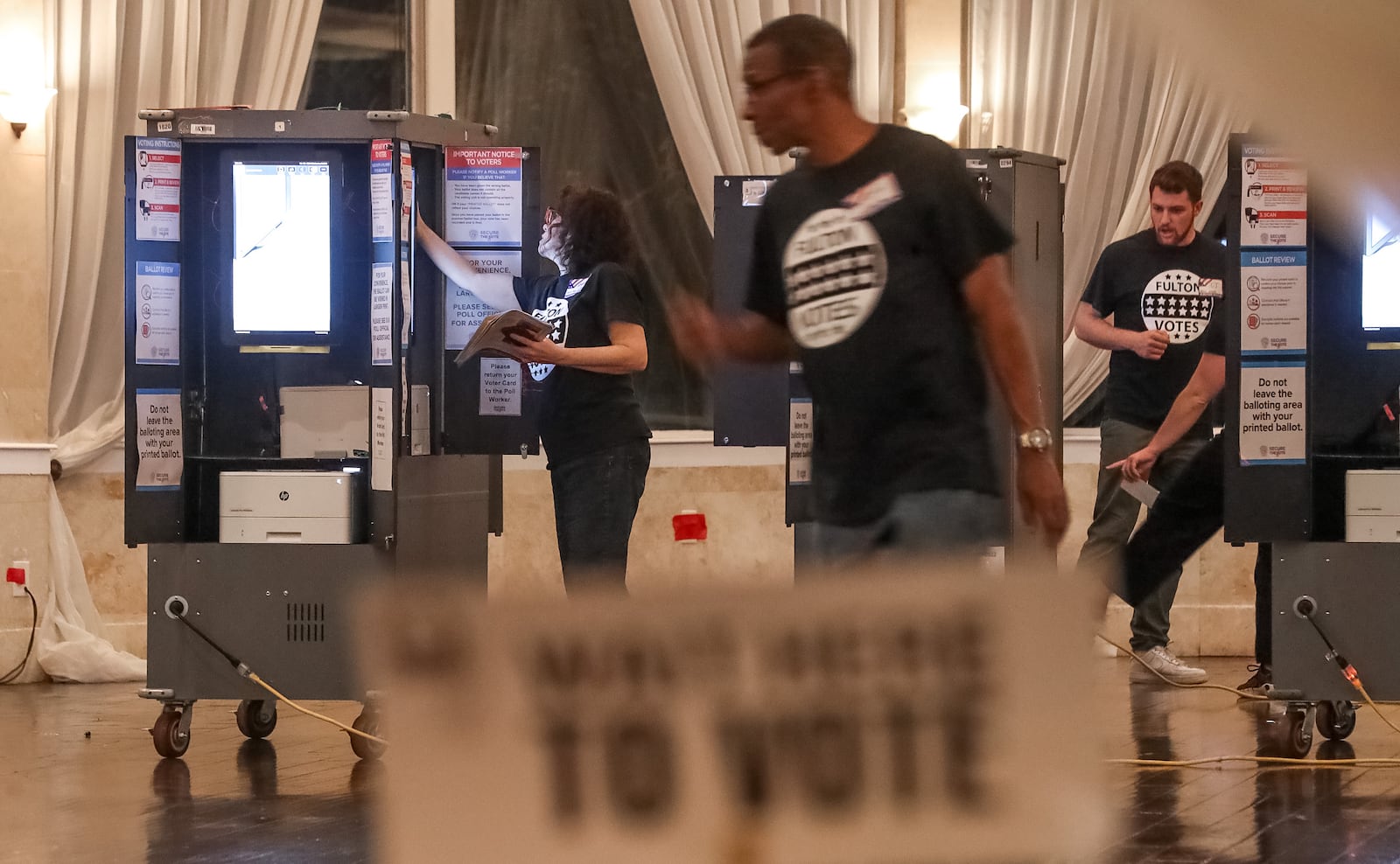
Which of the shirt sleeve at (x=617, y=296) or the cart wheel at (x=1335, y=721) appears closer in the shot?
the shirt sleeve at (x=617, y=296)

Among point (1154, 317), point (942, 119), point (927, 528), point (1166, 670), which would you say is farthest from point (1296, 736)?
point (942, 119)

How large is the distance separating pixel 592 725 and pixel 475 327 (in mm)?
3479

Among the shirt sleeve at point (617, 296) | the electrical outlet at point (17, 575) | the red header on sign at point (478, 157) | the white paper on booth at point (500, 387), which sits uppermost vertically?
the red header on sign at point (478, 157)

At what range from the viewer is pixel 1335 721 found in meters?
5.23

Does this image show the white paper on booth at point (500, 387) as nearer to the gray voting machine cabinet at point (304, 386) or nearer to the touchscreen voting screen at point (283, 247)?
the gray voting machine cabinet at point (304, 386)

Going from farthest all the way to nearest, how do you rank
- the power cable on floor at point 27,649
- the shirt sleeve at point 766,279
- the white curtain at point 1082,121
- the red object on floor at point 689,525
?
the white curtain at point 1082,121 → the red object on floor at point 689,525 → the power cable on floor at point 27,649 → the shirt sleeve at point 766,279

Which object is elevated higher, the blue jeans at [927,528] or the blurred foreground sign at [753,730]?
the blue jeans at [927,528]

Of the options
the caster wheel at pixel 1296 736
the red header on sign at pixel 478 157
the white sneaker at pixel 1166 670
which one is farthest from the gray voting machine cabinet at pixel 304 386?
the white sneaker at pixel 1166 670

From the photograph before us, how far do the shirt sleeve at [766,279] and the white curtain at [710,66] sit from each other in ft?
18.3

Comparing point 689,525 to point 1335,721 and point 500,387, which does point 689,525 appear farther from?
point 1335,721

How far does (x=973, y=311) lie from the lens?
2.68 m

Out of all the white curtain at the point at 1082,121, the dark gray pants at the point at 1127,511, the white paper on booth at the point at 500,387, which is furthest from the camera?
the white curtain at the point at 1082,121

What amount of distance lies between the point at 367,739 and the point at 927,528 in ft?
9.49

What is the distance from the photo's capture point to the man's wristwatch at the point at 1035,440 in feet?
8.82
